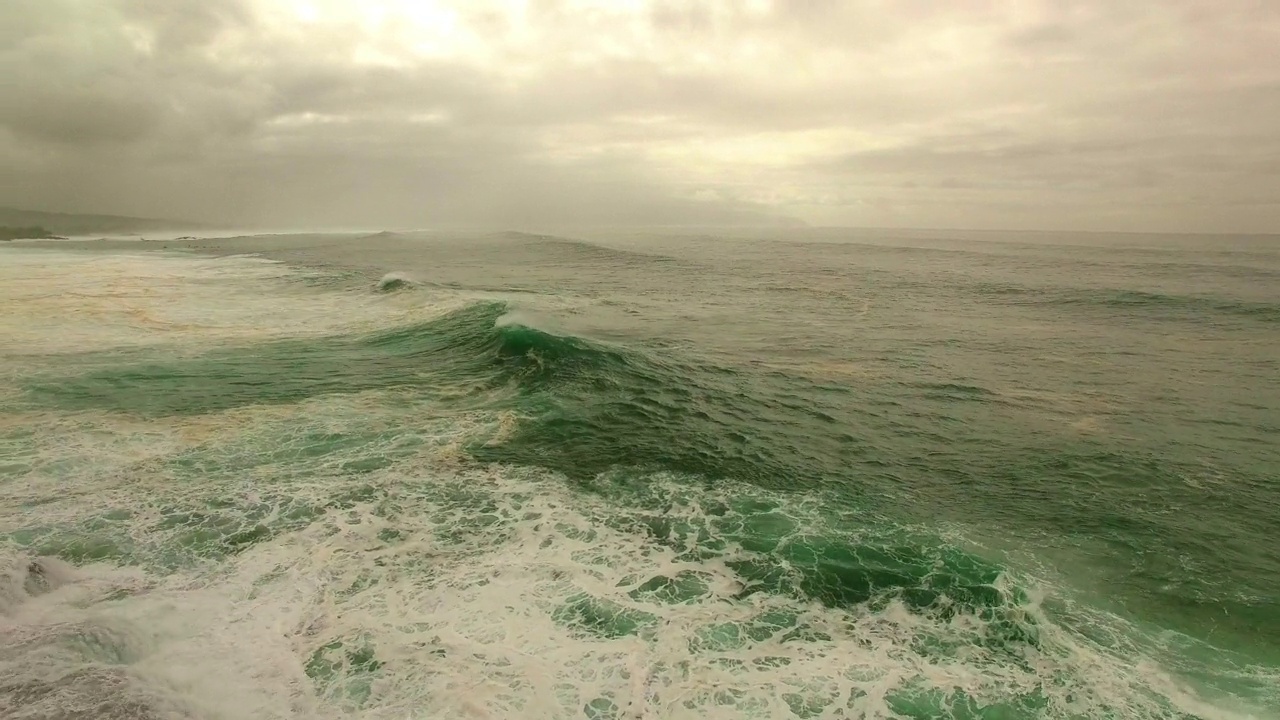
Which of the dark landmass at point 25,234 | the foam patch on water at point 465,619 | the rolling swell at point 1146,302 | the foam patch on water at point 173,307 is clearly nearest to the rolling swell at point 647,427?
the foam patch on water at point 465,619

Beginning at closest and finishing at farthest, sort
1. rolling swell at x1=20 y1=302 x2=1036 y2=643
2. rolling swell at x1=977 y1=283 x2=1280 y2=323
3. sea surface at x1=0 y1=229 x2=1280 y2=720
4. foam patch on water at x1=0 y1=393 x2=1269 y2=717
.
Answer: foam patch on water at x1=0 y1=393 x2=1269 y2=717 → sea surface at x1=0 y1=229 x2=1280 y2=720 → rolling swell at x1=20 y1=302 x2=1036 y2=643 → rolling swell at x1=977 y1=283 x2=1280 y2=323

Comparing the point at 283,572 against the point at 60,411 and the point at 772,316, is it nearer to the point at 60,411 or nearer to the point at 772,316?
the point at 60,411

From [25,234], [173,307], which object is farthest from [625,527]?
[25,234]

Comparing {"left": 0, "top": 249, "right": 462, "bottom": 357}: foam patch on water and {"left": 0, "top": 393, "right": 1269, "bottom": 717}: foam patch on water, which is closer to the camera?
{"left": 0, "top": 393, "right": 1269, "bottom": 717}: foam patch on water

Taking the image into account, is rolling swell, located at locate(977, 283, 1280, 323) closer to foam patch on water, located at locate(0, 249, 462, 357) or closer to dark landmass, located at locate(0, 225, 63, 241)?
foam patch on water, located at locate(0, 249, 462, 357)

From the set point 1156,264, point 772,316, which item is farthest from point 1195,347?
point 1156,264

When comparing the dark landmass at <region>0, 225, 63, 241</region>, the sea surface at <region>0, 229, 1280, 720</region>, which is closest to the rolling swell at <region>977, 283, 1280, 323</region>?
the sea surface at <region>0, 229, 1280, 720</region>

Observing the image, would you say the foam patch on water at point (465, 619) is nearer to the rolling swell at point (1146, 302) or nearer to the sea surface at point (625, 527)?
the sea surface at point (625, 527)
